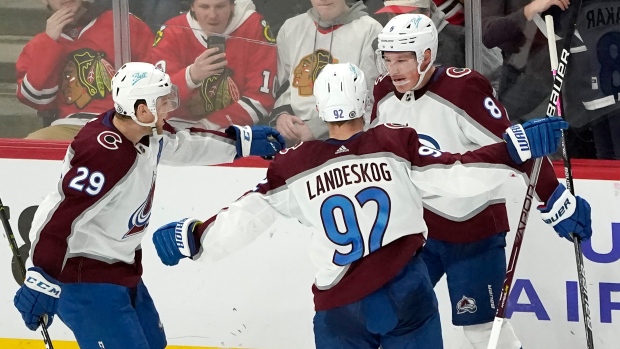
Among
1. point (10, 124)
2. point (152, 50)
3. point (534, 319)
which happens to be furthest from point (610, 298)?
point (10, 124)

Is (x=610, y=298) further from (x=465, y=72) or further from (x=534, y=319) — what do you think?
(x=465, y=72)

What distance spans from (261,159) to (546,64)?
113 centimetres

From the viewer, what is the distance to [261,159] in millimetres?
4176

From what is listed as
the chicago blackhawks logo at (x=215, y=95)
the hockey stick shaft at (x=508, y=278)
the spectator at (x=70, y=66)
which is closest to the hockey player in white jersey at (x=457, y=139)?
the hockey stick shaft at (x=508, y=278)

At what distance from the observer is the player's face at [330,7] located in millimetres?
4125

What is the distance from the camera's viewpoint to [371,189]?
9.65ft

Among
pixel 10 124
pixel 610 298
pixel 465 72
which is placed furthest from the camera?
pixel 10 124

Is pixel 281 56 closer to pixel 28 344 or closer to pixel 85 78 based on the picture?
pixel 85 78

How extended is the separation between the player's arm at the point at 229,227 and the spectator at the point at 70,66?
3.90 ft

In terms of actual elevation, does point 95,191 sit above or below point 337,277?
above

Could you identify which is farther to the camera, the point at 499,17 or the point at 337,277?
the point at 499,17

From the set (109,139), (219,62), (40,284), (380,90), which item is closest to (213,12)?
(219,62)

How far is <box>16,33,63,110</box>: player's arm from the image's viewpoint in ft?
14.0

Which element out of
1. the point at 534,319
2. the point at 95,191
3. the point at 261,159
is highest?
the point at 95,191
